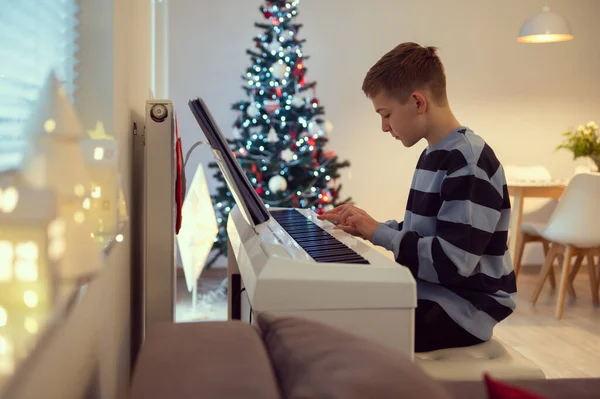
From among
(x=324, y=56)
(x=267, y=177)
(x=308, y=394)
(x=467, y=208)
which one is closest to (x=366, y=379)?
(x=308, y=394)

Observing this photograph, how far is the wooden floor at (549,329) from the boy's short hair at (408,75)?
186 centimetres

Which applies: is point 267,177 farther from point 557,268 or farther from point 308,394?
point 308,394

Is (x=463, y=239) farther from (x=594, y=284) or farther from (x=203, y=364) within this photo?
(x=594, y=284)

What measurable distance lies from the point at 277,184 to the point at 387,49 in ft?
6.03

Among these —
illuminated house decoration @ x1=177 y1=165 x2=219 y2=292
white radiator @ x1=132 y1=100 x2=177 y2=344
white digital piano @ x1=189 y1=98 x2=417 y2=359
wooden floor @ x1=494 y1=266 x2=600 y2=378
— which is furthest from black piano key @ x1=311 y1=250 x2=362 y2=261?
illuminated house decoration @ x1=177 y1=165 x2=219 y2=292

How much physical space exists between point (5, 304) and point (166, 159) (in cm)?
115

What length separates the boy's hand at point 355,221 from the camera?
5.45 feet

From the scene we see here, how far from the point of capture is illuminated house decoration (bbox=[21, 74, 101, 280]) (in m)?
0.78

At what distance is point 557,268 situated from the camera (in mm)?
5809

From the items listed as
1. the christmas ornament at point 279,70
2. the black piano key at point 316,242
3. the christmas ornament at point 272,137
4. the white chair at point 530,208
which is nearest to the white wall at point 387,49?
the white chair at point 530,208

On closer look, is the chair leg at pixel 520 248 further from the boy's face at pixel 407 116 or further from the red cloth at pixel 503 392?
the red cloth at pixel 503 392

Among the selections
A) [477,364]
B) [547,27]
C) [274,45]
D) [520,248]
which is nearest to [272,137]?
[274,45]

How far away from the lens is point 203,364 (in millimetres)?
685

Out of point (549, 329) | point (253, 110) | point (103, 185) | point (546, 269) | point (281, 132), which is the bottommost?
point (549, 329)
